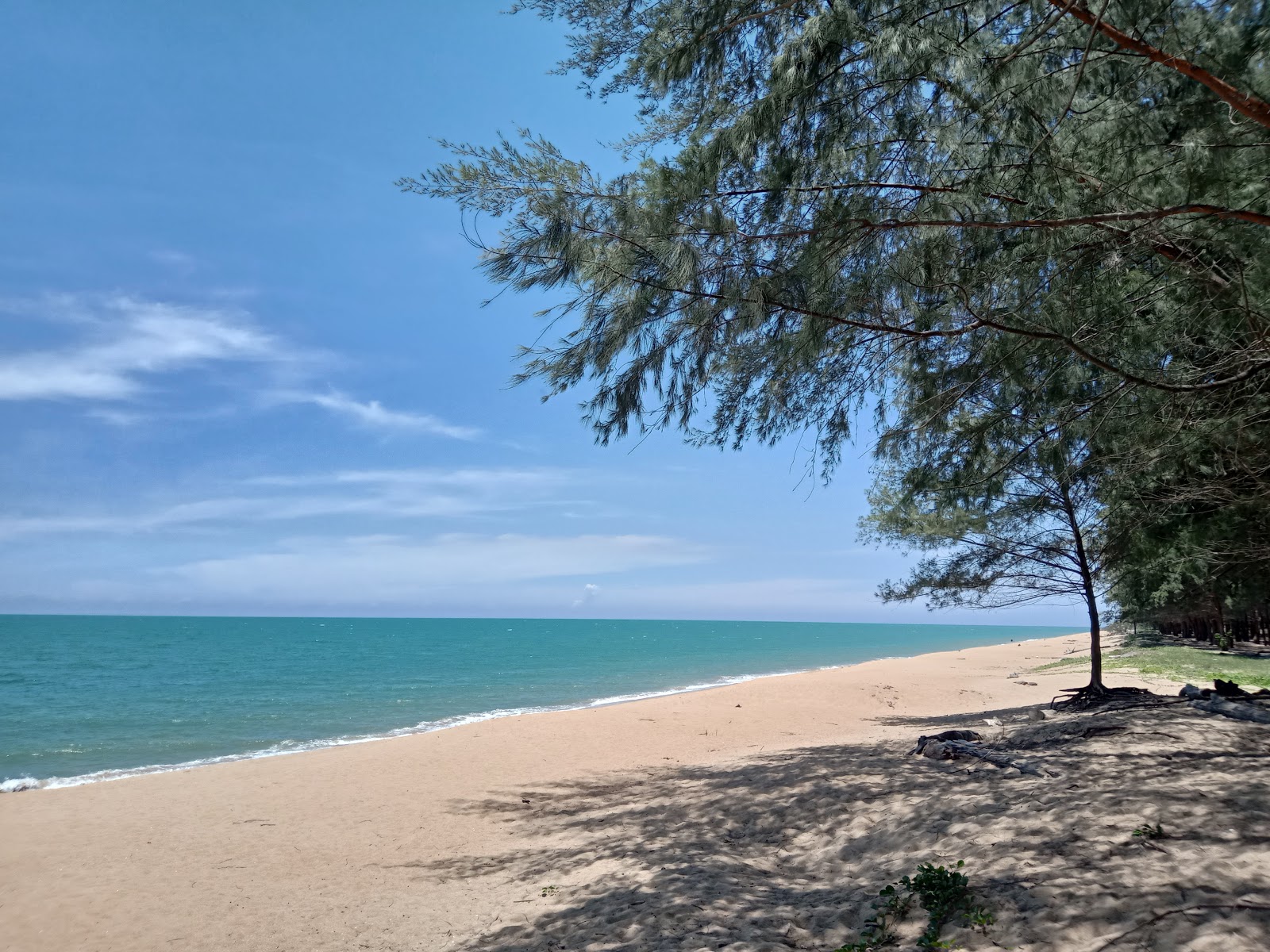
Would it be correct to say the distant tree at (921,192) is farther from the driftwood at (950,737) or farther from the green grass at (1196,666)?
the green grass at (1196,666)

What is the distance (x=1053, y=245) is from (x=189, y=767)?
1558cm

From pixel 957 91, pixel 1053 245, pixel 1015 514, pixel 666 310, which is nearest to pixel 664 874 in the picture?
pixel 666 310

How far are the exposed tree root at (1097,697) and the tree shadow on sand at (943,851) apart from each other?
2185 millimetres

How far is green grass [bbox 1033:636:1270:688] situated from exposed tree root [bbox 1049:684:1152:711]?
4.77m

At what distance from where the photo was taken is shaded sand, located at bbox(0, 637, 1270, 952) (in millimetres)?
3826

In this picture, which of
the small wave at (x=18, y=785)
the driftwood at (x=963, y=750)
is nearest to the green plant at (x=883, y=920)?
the driftwood at (x=963, y=750)

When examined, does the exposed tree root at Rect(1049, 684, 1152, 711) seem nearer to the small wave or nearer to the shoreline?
the shoreline

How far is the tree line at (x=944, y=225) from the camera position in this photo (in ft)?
14.0

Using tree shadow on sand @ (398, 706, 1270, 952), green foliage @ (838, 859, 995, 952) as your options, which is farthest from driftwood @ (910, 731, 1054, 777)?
green foliage @ (838, 859, 995, 952)

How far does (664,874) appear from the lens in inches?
211

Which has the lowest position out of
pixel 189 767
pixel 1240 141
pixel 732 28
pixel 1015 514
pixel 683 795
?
pixel 189 767

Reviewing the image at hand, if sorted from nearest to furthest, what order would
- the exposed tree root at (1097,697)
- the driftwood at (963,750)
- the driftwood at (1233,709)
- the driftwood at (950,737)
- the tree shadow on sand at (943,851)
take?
the tree shadow on sand at (943,851), the driftwood at (963,750), the driftwood at (1233,709), the driftwood at (950,737), the exposed tree root at (1097,697)

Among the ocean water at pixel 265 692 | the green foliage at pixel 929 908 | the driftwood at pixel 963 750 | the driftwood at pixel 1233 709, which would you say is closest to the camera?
the green foliage at pixel 929 908

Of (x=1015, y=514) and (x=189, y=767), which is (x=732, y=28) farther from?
(x=189, y=767)
